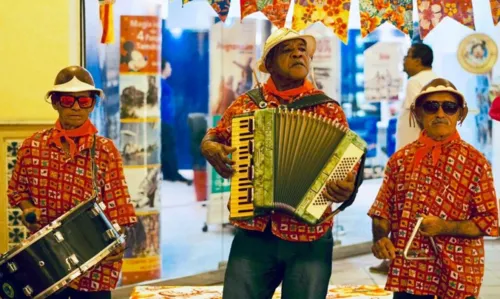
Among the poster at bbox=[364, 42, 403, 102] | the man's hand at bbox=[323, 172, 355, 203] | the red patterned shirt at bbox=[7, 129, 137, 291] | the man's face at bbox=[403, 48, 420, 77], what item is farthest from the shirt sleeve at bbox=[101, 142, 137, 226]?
the poster at bbox=[364, 42, 403, 102]

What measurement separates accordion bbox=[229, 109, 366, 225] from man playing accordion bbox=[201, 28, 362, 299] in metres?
0.06

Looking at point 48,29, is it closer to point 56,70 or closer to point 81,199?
point 56,70

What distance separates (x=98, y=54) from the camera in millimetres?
5348

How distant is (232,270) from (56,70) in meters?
2.37

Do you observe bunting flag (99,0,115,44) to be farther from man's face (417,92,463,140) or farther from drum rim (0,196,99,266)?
man's face (417,92,463,140)

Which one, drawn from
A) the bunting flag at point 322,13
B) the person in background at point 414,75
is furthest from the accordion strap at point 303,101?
the person in background at point 414,75

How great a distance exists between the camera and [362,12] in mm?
5879

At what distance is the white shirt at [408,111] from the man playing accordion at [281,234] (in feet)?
8.59

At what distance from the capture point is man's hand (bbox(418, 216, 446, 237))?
3.12 meters

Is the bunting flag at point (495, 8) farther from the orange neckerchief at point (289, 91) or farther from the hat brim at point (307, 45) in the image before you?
the orange neckerchief at point (289, 91)

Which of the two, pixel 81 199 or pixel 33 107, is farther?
pixel 33 107

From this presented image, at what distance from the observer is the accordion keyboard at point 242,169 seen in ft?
10.1

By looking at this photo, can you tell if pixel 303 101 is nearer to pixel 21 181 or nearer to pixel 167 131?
pixel 21 181

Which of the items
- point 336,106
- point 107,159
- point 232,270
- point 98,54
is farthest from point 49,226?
point 98,54
